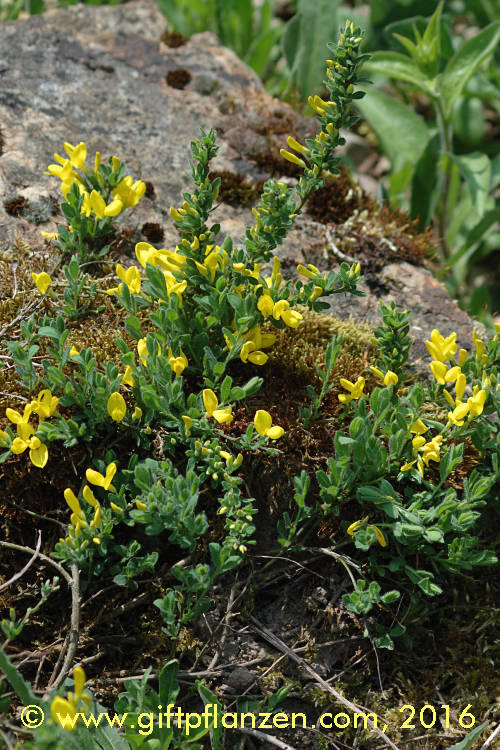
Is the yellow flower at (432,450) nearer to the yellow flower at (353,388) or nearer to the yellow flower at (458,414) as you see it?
the yellow flower at (458,414)

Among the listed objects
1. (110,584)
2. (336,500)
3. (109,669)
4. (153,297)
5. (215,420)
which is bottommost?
(109,669)

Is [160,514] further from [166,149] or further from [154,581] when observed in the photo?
[166,149]

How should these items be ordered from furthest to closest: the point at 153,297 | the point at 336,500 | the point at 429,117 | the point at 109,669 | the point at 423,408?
the point at 429,117
the point at 423,408
the point at 153,297
the point at 336,500
the point at 109,669

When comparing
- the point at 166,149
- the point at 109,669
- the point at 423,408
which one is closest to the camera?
the point at 109,669

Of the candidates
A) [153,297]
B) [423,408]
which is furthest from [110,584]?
[423,408]

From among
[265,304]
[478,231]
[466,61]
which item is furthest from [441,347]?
[466,61]

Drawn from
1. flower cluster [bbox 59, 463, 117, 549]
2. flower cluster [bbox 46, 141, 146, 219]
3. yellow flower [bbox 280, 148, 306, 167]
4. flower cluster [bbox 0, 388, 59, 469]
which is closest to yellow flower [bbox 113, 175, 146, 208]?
flower cluster [bbox 46, 141, 146, 219]

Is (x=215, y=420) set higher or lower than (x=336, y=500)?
higher

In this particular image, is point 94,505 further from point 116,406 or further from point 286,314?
point 286,314
